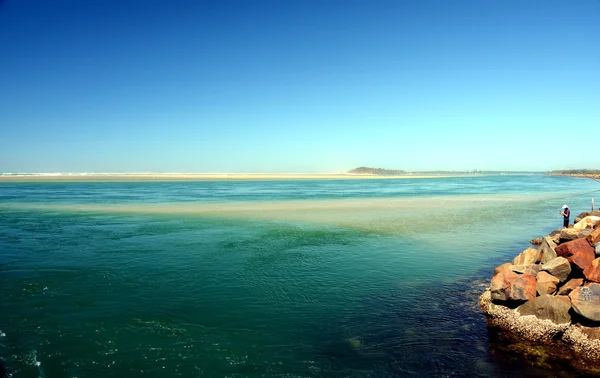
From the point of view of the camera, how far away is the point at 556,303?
358 inches

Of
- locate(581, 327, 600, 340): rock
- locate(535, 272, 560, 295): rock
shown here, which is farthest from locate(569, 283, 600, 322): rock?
locate(535, 272, 560, 295): rock

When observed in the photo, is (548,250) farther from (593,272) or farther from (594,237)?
(593,272)

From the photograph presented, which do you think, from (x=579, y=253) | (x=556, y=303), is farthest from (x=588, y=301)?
(x=579, y=253)

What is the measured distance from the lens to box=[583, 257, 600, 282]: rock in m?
9.21

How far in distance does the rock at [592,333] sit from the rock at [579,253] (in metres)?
2.05

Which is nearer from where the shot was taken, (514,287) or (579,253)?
(514,287)

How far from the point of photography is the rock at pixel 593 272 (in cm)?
921

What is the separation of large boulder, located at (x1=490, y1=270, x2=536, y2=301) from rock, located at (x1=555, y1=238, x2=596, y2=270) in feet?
3.98

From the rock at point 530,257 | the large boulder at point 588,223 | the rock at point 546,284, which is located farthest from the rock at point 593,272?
the large boulder at point 588,223

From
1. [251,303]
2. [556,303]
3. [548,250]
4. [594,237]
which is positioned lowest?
[251,303]

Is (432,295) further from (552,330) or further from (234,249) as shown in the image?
(234,249)

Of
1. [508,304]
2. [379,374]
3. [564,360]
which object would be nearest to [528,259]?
[508,304]

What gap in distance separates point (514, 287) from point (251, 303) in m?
7.57

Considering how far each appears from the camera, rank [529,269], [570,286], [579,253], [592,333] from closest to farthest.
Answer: [592,333] → [570,286] → [579,253] → [529,269]
